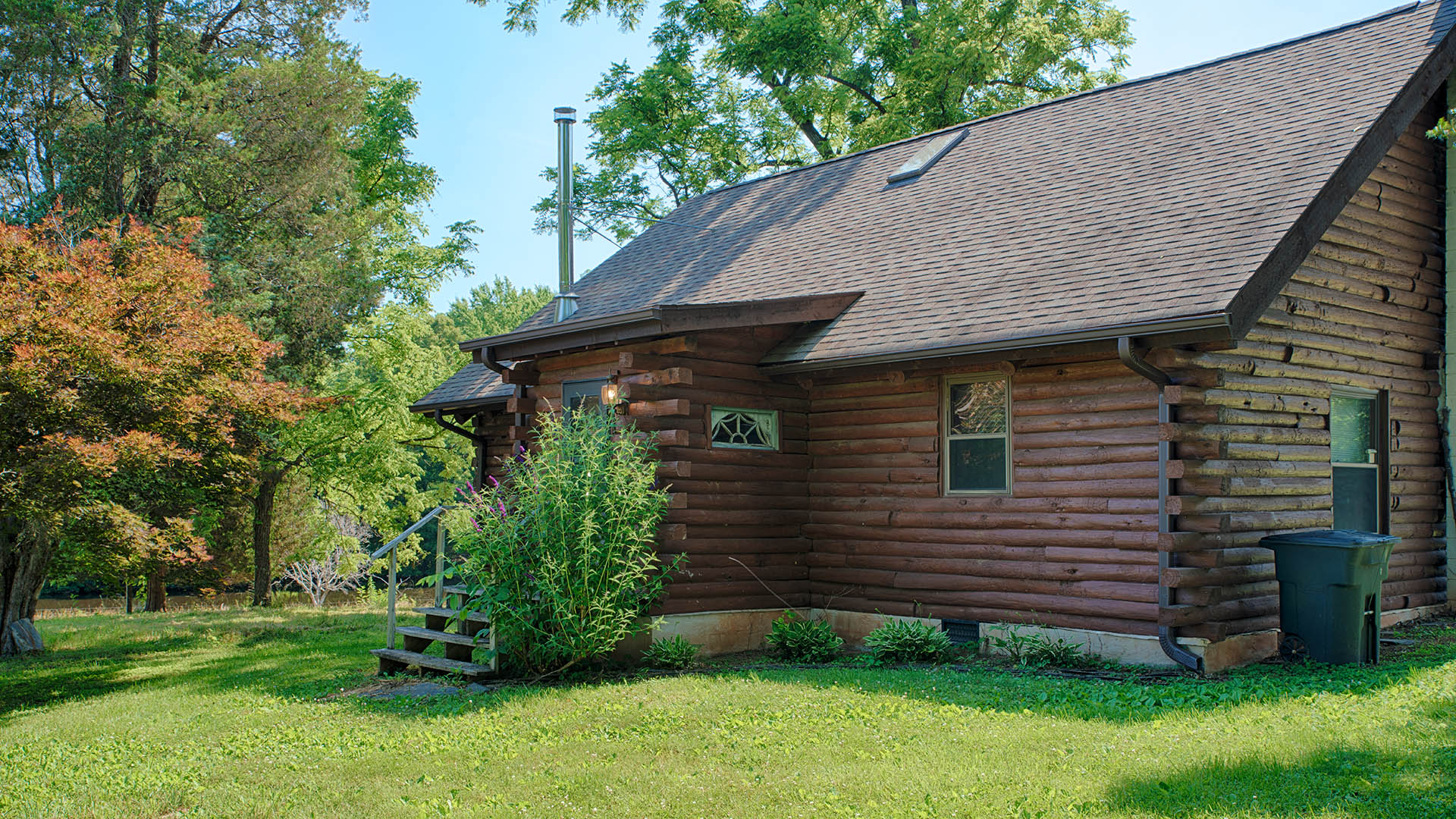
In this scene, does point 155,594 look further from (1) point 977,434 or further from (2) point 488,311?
(2) point 488,311

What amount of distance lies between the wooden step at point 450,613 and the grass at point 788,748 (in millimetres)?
975

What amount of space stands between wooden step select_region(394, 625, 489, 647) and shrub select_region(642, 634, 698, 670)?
1462 millimetres

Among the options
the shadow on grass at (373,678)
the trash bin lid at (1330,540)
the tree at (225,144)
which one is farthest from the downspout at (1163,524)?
the tree at (225,144)

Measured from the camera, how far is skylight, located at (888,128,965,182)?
14219 millimetres

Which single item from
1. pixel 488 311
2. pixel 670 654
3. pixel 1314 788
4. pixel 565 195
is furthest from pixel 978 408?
pixel 488 311

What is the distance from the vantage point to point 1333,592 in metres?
8.48

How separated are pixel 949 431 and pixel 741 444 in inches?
81.8

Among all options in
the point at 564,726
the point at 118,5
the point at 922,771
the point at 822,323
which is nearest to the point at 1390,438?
the point at 822,323

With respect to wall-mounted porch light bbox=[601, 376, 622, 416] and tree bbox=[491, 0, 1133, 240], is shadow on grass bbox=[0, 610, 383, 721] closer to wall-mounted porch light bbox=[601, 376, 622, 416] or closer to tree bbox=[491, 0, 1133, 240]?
wall-mounted porch light bbox=[601, 376, 622, 416]

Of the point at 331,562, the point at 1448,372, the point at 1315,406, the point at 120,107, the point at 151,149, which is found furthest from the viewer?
the point at 331,562

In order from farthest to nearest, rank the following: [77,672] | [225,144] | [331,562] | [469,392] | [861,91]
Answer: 1. [331,562]
2. [861,91]
3. [225,144]
4. [469,392]
5. [77,672]

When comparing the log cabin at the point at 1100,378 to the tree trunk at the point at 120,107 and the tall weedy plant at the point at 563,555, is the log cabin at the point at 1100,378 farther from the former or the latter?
the tree trunk at the point at 120,107

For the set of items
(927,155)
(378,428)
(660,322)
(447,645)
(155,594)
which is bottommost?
(155,594)

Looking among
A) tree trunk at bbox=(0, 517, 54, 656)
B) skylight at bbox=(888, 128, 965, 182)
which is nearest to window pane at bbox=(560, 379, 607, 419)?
skylight at bbox=(888, 128, 965, 182)
